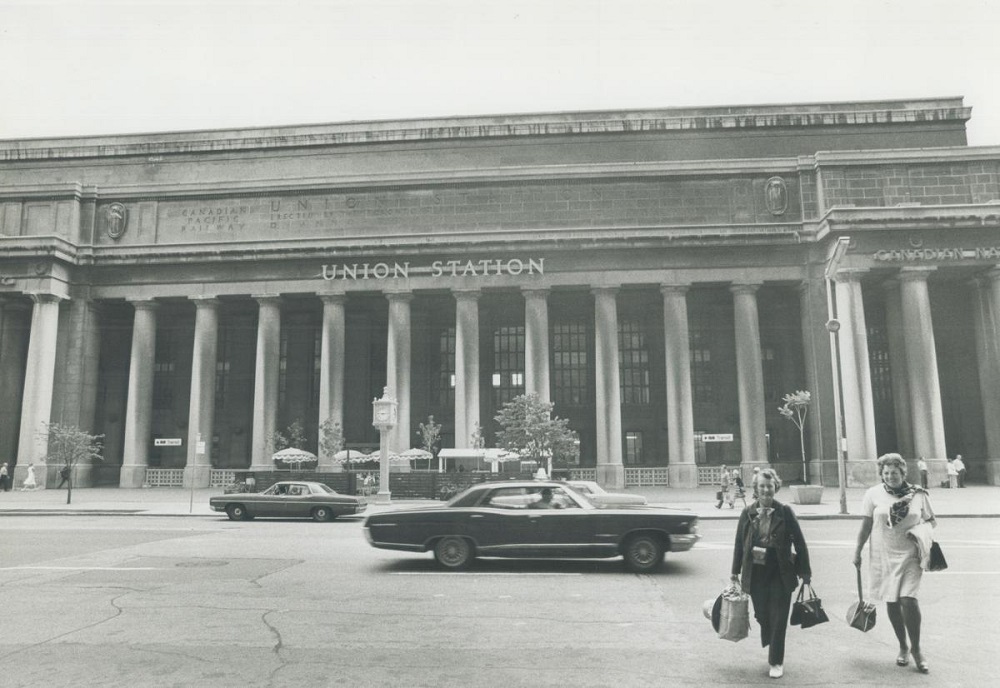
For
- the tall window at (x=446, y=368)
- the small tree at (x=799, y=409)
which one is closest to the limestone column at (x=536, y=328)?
the tall window at (x=446, y=368)

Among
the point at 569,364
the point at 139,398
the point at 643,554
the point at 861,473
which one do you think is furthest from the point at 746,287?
the point at 139,398

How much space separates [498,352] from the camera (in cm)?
4853

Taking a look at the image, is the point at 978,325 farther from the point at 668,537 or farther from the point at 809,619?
the point at 809,619

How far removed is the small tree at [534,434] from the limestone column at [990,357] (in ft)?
72.1

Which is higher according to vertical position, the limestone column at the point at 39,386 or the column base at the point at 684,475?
the limestone column at the point at 39,386

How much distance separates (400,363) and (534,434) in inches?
459

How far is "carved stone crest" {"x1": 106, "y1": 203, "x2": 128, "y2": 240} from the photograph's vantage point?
44.6 meters

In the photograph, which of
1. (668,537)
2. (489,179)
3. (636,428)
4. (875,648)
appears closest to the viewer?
(875,648)

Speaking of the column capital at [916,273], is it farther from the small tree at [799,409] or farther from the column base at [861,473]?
the column base at [861,473]

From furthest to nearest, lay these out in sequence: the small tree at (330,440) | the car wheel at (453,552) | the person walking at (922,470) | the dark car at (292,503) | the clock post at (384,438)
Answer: the small tree at (330,440) < the person walking at (922,470) < the clock post at (384,438) < the dark car at (292,503) < the car wheel at (453,552)

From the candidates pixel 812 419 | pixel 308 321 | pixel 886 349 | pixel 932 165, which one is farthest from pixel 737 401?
pixel 308 321

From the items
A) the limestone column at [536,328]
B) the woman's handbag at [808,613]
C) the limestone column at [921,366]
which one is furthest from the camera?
the limestone column at [536,328]

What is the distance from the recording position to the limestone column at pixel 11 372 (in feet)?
141

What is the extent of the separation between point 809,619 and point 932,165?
136 feet
